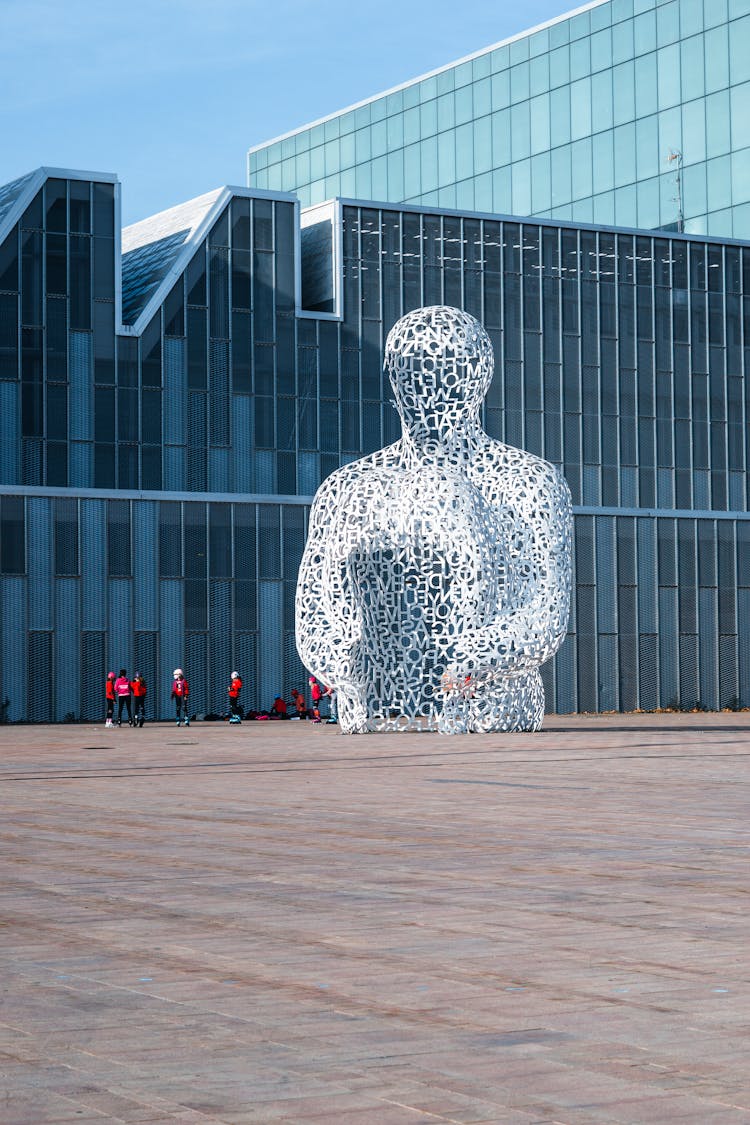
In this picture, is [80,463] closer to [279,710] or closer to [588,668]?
[279,710]

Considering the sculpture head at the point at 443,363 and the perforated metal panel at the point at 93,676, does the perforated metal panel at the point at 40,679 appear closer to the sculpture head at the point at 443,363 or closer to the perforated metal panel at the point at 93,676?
the perforated metal panel at the point at 93,676

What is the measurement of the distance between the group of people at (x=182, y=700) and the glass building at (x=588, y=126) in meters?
23.3

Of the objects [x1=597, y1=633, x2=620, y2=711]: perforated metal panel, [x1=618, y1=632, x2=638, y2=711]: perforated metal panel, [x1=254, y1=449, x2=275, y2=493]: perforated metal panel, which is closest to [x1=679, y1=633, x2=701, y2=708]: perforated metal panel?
[x1=618, y1=632, x2=638, y2=711]: perforated metal panel

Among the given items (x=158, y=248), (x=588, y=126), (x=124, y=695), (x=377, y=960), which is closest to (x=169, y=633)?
(x=124, y=695)

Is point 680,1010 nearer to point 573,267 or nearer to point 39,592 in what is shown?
point 39,592

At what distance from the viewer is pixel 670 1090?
540 cm

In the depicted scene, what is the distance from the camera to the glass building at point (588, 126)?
5756cm

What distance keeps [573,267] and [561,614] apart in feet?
78.8

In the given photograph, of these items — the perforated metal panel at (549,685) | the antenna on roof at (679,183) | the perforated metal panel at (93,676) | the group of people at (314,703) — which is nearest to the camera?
the group of people at (314,703)

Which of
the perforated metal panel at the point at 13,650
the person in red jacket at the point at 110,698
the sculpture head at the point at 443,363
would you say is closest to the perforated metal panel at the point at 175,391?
the perforated metal panel at the point at 13,650

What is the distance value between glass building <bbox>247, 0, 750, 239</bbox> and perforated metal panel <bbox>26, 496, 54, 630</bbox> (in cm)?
2601

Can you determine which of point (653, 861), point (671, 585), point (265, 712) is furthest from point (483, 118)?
point (653, 861)

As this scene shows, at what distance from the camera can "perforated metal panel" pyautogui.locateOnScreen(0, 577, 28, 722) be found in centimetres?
4194

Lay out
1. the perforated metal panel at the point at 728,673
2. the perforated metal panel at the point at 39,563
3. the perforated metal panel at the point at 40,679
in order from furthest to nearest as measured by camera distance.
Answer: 1. the perforated metal panel at the point at 728,673
2. the perforated metal panel at the point at 39,563
3. the perforated metal panel at the point at 40,679
